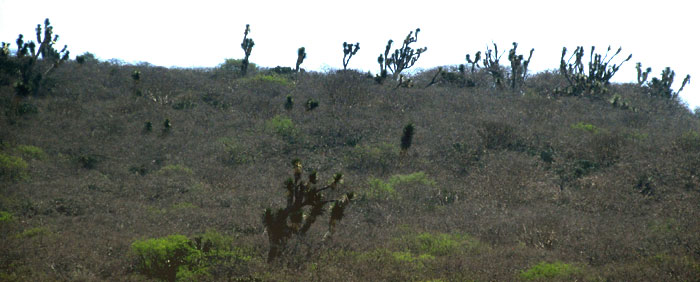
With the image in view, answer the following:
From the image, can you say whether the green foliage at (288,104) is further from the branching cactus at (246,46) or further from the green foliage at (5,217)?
the green foliage at (5,217)

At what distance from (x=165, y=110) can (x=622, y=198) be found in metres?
25.0

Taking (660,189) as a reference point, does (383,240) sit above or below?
below

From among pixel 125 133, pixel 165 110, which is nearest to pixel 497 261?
pixel 125 133

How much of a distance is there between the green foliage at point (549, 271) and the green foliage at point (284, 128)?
1673 cm

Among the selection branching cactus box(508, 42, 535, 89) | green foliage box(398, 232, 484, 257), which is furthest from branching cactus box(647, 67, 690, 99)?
green foliage box(398, 232, 484, 257)

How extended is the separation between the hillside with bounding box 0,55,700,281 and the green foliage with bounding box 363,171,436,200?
0.09 m

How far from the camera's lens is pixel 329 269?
10703 mm

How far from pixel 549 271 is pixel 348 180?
10.4 meters

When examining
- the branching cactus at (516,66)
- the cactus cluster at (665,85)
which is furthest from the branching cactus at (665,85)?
the branching cactus at (516,66)

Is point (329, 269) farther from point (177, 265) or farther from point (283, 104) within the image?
point (283, 104)

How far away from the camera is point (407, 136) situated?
23.2 meters

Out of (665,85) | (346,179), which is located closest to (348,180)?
(346,179)

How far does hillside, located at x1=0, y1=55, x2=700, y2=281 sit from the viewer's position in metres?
11.3

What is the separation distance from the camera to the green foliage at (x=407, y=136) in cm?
2309
